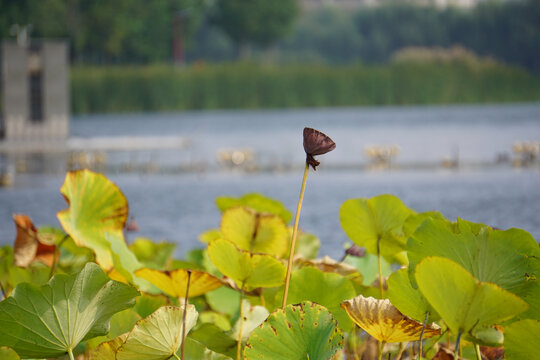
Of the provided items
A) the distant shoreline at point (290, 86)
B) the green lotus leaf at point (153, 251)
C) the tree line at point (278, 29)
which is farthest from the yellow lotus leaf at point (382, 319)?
the tree line at point (278, 29)

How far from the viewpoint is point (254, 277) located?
1.24 feet

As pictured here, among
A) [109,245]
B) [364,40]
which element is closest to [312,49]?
[364,40]

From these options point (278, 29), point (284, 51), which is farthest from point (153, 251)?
point (284, 51)

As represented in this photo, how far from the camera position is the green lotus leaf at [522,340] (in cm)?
29

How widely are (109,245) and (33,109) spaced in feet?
40.0

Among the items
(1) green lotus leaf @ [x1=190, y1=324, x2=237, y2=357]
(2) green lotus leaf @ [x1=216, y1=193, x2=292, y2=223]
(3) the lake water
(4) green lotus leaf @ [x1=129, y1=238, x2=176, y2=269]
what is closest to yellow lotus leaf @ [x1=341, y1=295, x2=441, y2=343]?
(1) green lotus leaf @ [x1=190, y1=324, x2=237, y2=357]

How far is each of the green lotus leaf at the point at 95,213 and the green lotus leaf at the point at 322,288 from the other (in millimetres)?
105

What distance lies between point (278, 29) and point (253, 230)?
30.2m

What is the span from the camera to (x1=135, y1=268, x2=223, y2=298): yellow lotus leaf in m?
0.36

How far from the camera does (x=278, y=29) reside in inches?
1185

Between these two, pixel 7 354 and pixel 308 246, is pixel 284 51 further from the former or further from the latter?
pixel 7 354

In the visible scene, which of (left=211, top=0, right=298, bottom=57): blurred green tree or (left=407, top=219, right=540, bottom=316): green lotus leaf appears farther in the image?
(left=211, top=0, right=298, bottom=57): blurred green tree

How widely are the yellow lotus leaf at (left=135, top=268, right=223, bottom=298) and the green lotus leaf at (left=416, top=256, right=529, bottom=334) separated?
11cm

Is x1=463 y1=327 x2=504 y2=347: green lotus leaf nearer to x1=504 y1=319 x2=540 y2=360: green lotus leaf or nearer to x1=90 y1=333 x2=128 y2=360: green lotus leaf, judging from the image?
x1=504 y1=319 x2=540 y2=360: green lotus leaf
